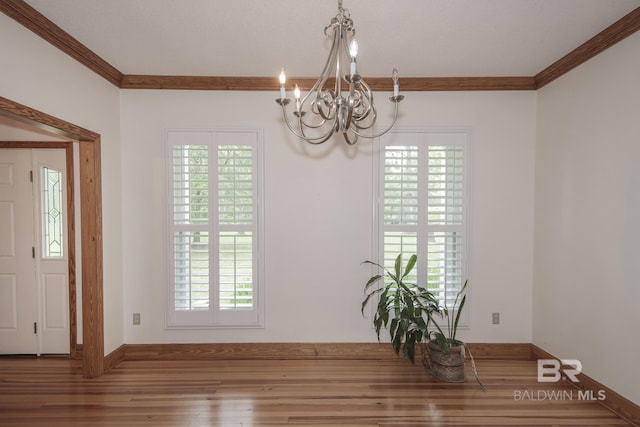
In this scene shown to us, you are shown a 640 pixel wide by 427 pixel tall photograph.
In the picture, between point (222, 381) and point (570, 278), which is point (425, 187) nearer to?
point (570, 278)

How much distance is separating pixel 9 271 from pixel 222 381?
2482 millimetres

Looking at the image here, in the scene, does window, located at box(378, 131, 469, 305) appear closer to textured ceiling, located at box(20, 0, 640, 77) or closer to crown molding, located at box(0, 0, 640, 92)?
crown molding, located at box(0, 0, 640, 92)

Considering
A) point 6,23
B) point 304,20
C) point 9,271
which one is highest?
point 304,20

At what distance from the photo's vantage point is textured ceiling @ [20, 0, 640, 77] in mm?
2041

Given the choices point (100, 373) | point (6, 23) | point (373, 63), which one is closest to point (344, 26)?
point (373, 63)

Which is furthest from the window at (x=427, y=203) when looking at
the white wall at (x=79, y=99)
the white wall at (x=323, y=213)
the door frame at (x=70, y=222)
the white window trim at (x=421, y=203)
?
the door frame at (x=70, y=222)

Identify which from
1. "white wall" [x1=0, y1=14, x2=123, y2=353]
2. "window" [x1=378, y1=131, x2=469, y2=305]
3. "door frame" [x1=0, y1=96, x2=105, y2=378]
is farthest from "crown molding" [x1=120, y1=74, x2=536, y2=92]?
"door frame" [x1=0, y1=96, x2=105, y2=378]

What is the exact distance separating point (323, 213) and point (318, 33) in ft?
5.10

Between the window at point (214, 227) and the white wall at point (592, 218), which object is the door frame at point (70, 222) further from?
the white wall at point (592, 218)

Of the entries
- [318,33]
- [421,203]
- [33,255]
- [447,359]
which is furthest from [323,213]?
[33,255]

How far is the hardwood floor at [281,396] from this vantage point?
2.29 meters

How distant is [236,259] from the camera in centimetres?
315

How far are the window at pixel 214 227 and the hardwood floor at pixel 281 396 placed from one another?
55 centimetres

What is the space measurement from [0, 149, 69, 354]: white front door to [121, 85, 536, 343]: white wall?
2.35 ft
